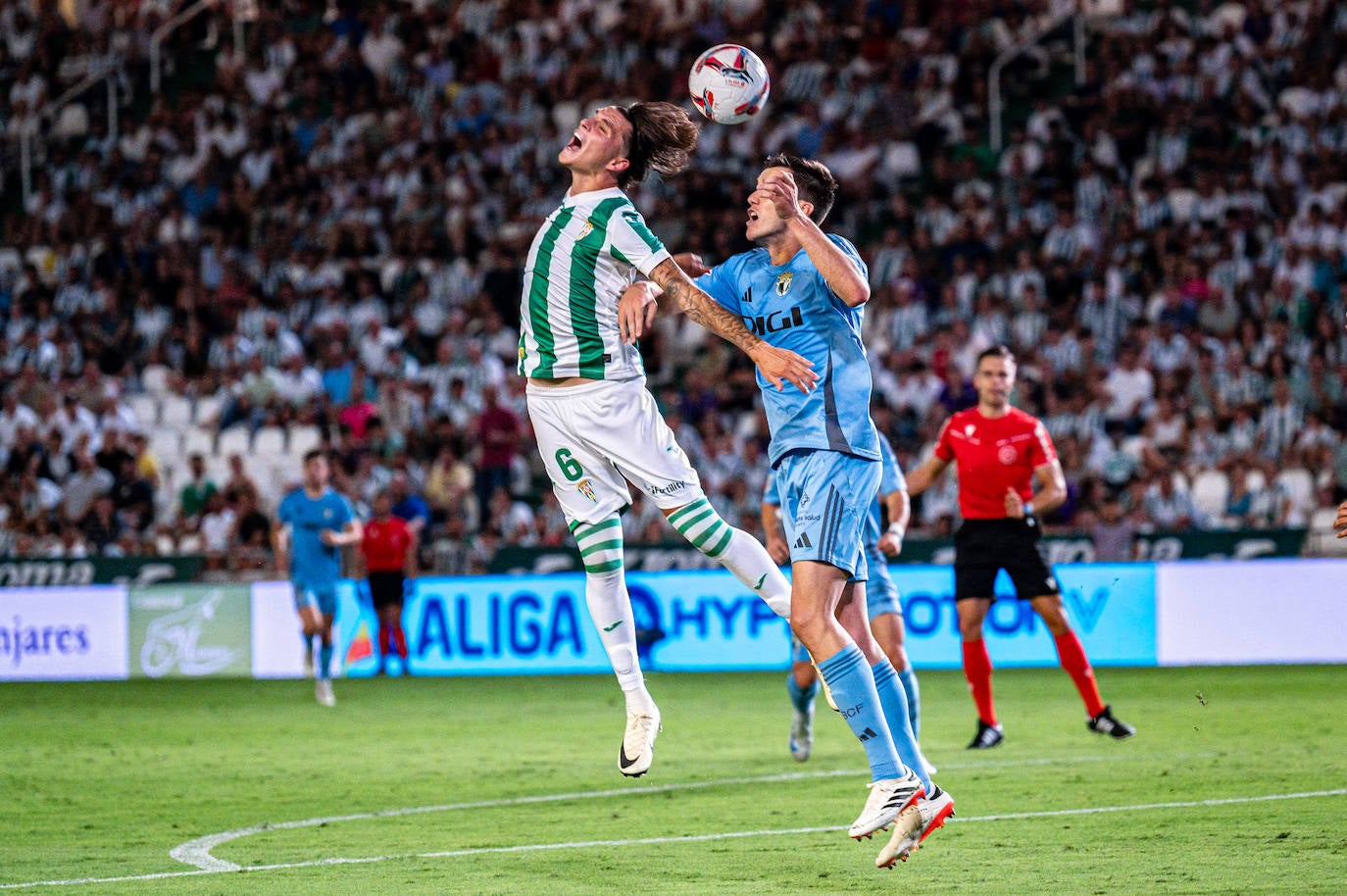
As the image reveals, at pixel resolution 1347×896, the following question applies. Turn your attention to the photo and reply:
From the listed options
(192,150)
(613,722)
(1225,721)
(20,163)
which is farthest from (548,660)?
(20,163)

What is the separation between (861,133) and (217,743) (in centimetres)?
1433

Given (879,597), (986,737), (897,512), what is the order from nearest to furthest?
(879,597) < (897,512) < (986,737)

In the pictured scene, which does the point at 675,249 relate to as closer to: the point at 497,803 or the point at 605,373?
the point at 497,803

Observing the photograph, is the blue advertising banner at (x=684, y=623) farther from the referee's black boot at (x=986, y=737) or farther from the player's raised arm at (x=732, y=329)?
the player's raised arm at (x=732, y=329)

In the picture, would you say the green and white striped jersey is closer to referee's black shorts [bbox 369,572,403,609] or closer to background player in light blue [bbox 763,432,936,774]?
background player in light blue [bbox 763,432,936,774]

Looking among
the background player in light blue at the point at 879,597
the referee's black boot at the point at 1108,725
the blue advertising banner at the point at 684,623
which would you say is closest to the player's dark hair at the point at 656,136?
the background player in light blue at the point at 879,597

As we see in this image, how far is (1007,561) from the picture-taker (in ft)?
39.7

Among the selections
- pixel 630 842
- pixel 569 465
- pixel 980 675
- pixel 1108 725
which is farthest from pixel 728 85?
pixel 1108 725

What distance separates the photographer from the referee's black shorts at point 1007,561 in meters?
12.1

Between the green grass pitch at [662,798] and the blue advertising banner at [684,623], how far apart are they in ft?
5.73

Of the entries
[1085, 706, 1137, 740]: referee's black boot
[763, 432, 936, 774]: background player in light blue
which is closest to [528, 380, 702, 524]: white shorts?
[763, 432, 936, 774]: background player in light blue

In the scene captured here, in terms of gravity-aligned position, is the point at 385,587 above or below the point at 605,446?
below

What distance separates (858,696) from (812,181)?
2153mm

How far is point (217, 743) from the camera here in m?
13.5
